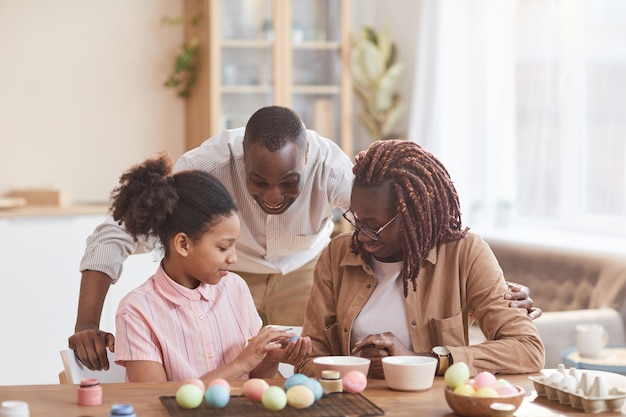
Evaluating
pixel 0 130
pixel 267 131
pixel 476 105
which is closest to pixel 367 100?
pixel 476 105

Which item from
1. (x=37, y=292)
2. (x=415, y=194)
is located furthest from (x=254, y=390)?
(x=37, y=292)

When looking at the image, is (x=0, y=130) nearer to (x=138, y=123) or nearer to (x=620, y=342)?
(x=138, y=123)

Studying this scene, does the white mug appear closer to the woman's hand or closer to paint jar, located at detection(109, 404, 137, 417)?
the woman's hand

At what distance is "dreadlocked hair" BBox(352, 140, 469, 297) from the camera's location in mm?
2150

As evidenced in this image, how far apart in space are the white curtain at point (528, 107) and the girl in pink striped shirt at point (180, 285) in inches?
112

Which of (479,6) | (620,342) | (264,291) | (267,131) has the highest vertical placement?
(479,6)

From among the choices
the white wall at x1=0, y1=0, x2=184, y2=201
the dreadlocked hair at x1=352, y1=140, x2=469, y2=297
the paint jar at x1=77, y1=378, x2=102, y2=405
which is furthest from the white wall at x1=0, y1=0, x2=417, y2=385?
the paint jar at x1=77, y1=378, x2=102, y2=405

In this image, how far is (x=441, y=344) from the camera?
211 cm

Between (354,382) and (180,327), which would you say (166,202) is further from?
(354,382)

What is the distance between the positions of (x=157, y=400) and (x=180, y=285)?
15.7 inches

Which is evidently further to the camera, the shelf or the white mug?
the shelf

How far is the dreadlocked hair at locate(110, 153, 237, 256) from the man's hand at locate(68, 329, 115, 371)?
248mm

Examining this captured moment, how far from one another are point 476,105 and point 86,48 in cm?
219

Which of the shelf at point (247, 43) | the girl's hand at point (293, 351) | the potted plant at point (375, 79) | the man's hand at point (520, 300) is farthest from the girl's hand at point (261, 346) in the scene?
the potted plant at point (375, 79)
